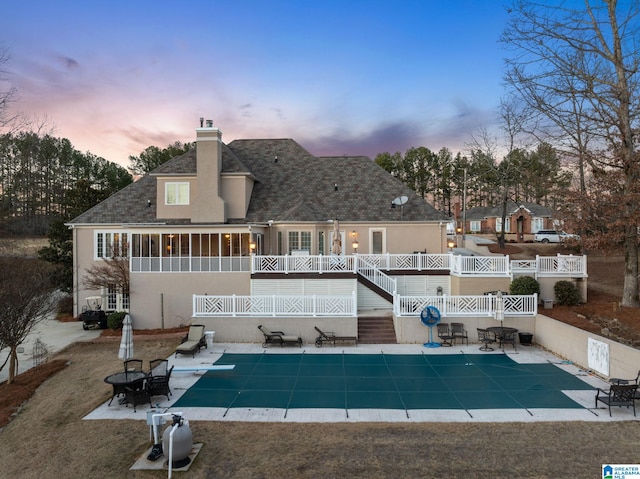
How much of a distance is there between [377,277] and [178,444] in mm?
14324

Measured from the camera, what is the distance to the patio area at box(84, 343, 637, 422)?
921 centimetres

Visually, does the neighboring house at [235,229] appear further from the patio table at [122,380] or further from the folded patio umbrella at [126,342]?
the patio table at [122,380]

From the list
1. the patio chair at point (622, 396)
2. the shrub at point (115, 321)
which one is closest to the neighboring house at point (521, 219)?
the patio chair at point (622, 396)

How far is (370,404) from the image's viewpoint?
9.88m

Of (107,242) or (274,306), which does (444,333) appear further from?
(107,242)

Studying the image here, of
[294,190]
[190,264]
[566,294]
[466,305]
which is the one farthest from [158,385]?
[566,294]

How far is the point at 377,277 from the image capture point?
65.0 feet

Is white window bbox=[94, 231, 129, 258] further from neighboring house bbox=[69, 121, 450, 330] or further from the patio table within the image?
the patio table

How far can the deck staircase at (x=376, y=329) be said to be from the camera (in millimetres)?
16219

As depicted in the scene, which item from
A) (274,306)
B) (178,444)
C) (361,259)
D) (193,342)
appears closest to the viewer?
(178,444)

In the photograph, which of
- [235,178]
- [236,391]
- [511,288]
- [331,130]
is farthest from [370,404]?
[331,130]

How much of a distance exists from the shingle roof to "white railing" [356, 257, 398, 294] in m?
3.97

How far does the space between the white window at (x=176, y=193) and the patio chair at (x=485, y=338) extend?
697 inches

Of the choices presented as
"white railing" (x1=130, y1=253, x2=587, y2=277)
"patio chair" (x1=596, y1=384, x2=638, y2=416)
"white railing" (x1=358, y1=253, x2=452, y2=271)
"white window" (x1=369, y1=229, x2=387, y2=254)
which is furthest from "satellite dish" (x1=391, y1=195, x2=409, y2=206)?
"patio chair" (x1=596, y1=384, x2=638, y2=416)
